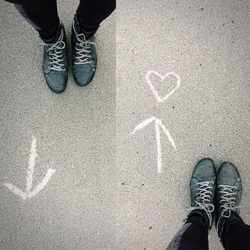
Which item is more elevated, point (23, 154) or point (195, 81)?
point (195, 81)

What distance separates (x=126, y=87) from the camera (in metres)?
1.66

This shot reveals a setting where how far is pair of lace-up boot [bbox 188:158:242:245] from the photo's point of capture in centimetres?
153

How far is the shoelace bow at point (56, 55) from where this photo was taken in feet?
5.01

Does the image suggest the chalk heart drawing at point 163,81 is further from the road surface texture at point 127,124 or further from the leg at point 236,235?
the leg at point 236,235

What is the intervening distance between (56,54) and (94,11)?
0.42 metres

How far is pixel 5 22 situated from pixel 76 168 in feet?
2.55

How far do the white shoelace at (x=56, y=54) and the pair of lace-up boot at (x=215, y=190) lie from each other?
0.79m

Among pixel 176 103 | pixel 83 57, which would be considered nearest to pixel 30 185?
pixel 83 57

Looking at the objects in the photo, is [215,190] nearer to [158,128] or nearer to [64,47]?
[158,128]

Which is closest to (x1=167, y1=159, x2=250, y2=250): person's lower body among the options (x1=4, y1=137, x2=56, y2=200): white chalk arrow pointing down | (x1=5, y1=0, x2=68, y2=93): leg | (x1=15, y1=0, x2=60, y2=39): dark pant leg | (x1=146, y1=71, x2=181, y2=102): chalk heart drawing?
(x1=146, y1=71, x2=181, y2=102): chalk heart drawing

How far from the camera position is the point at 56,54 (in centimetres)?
155

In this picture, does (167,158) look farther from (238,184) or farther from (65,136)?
(65,136)

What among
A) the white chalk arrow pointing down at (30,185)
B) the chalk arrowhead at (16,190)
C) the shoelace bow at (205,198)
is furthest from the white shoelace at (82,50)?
the shoelace bow at (205,198)

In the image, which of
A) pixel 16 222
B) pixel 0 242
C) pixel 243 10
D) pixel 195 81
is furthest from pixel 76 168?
pixel 243 10
